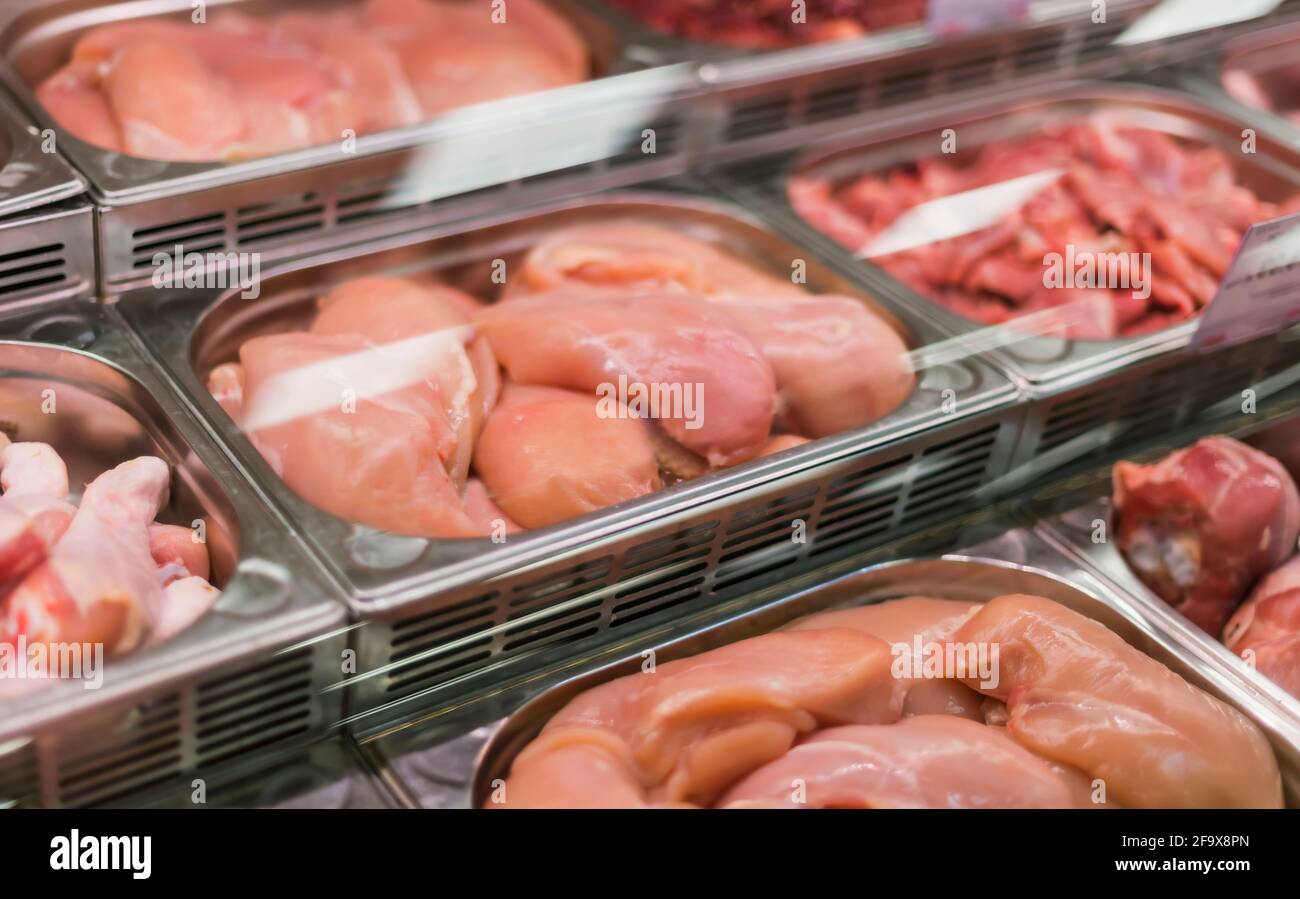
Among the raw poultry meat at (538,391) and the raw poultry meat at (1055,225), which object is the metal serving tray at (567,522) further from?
the raw poultry meat at (1055,225)

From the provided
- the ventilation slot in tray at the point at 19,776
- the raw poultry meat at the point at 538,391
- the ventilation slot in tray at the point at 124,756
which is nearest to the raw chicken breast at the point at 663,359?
the raw poultry meat at the point at 538,391

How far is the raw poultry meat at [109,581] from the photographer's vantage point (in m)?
1.44

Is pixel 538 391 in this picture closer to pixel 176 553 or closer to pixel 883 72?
pixel 176 553

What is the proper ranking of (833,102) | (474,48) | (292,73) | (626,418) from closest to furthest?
(626,418)
(292,73)
(474,48)
(833,102)

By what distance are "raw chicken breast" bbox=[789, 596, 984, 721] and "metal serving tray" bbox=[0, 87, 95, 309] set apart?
118 cm

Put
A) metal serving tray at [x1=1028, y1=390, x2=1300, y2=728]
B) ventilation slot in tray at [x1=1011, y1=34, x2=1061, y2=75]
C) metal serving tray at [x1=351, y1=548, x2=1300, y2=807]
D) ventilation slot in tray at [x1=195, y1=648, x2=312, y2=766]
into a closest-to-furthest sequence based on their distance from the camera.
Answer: ventilation slot in tray at [x1=195, y1=648, x2=312, y2=766]
metal serving tray at [x1=351, y1=548, x2=1300, y2=807]
metal serving tray at [x1=1028, y1=390, x2=1300, y2=728]
ventilation slot in tray at [x1=1011, y1=34, x2=1061, y2=75]

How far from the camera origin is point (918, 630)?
1.82m

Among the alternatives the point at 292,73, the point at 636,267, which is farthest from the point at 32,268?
the point at 636,267

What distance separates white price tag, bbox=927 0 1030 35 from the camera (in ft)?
9.17

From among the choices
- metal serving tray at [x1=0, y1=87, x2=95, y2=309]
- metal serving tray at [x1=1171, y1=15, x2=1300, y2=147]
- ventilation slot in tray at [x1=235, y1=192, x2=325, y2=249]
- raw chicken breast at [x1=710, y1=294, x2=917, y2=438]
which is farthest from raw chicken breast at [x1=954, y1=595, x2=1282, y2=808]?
metal serving tray at [x1=1171, y1=15, x2=1300, y2=147]

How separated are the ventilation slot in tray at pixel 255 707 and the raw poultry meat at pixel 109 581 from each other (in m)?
0.09

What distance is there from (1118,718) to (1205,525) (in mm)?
484

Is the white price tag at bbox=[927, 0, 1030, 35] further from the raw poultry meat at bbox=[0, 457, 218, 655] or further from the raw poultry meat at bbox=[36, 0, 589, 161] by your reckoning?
the raw poultry meat at bbox=[0, 457, 218, 655]
